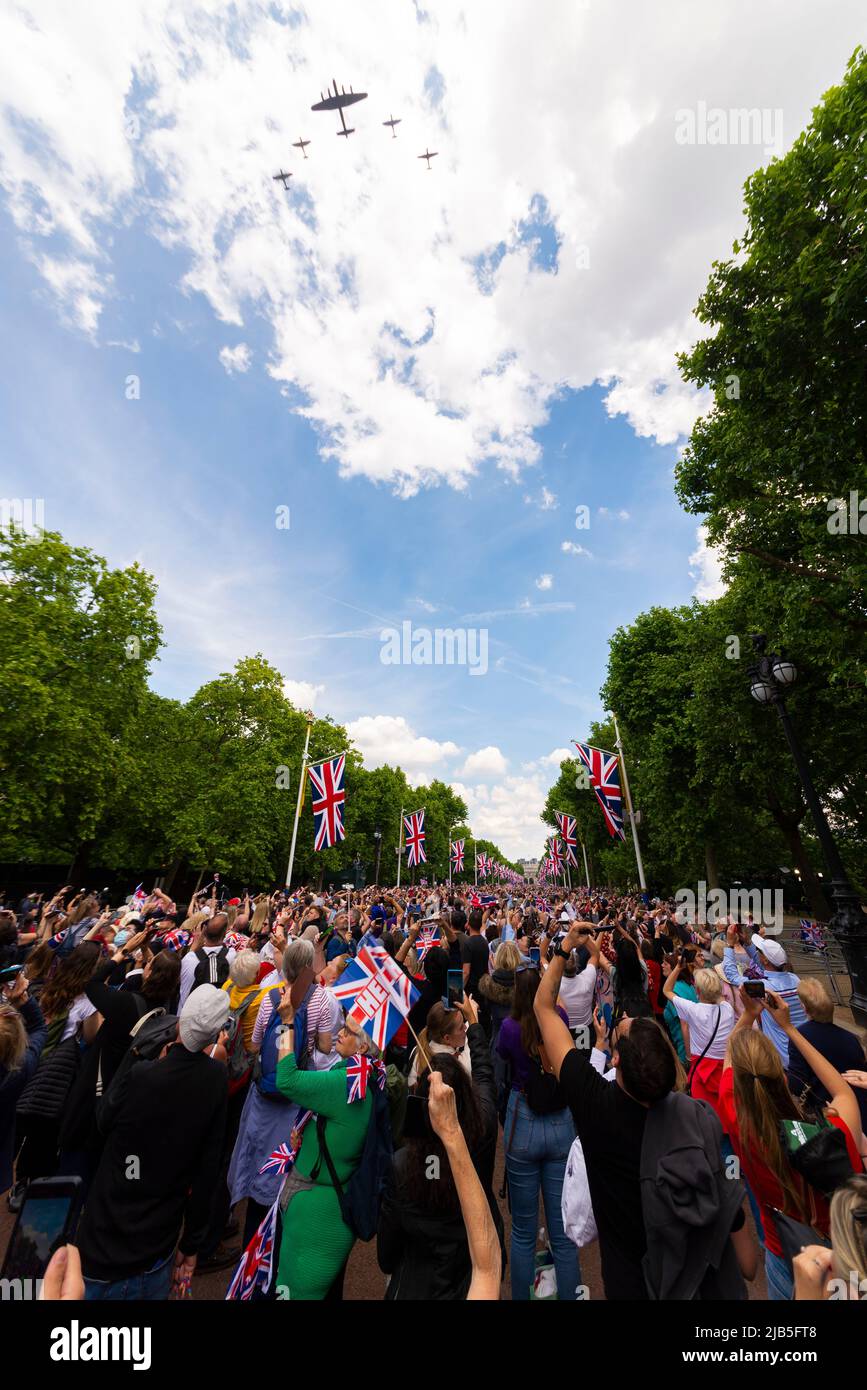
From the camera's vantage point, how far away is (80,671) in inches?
864

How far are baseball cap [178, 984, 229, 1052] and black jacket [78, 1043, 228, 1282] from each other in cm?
11

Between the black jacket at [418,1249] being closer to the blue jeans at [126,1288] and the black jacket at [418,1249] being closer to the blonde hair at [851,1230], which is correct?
the blue jeans at [126,1288]

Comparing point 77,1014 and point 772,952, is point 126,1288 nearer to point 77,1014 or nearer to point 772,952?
point 77,1014

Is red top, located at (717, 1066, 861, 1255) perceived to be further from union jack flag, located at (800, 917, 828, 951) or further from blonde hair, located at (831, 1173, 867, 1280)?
union jack flag, located at (800, 917, 828, 951)

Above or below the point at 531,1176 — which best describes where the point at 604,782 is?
above

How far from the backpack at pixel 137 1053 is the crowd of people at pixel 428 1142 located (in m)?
0.01

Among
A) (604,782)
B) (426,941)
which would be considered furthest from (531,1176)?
(604,782)

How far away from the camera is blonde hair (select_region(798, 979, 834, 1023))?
3799mm

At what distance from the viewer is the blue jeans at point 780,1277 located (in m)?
2.79

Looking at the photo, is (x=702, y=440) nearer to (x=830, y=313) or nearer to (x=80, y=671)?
(x=830, y=313)

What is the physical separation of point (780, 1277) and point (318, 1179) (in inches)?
99.4

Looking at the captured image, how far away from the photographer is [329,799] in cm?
1875

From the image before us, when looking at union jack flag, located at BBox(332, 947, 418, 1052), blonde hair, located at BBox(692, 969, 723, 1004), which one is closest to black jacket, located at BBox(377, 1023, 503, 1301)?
union jack flag, located at BBox(332, 947, 418, 1052)
